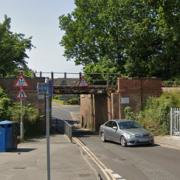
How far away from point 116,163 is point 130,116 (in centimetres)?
2653

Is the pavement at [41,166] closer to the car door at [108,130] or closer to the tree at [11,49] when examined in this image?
the car door at [108,130]

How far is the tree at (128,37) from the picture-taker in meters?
60.0

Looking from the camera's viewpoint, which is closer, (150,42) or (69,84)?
(69,84)

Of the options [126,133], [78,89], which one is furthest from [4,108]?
[78,89]

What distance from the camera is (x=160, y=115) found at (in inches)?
Result: 1538

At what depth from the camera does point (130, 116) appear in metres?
47.3

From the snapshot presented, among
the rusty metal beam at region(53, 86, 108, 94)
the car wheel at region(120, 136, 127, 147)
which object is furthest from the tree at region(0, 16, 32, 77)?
the car wheel at region(120, 136, 127, 147)

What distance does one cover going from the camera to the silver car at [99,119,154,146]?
3039cm

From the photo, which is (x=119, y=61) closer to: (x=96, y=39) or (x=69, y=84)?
(x=96, y=39)

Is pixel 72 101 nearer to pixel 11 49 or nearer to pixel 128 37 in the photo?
pixel 11 49

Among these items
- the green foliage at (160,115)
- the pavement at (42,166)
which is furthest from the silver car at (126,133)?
the pavement at (42,166)

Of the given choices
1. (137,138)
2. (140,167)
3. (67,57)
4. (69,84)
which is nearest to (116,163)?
(140,167)

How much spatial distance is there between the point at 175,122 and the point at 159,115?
11.5 feet

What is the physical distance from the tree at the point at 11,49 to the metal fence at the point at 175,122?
30.0m
